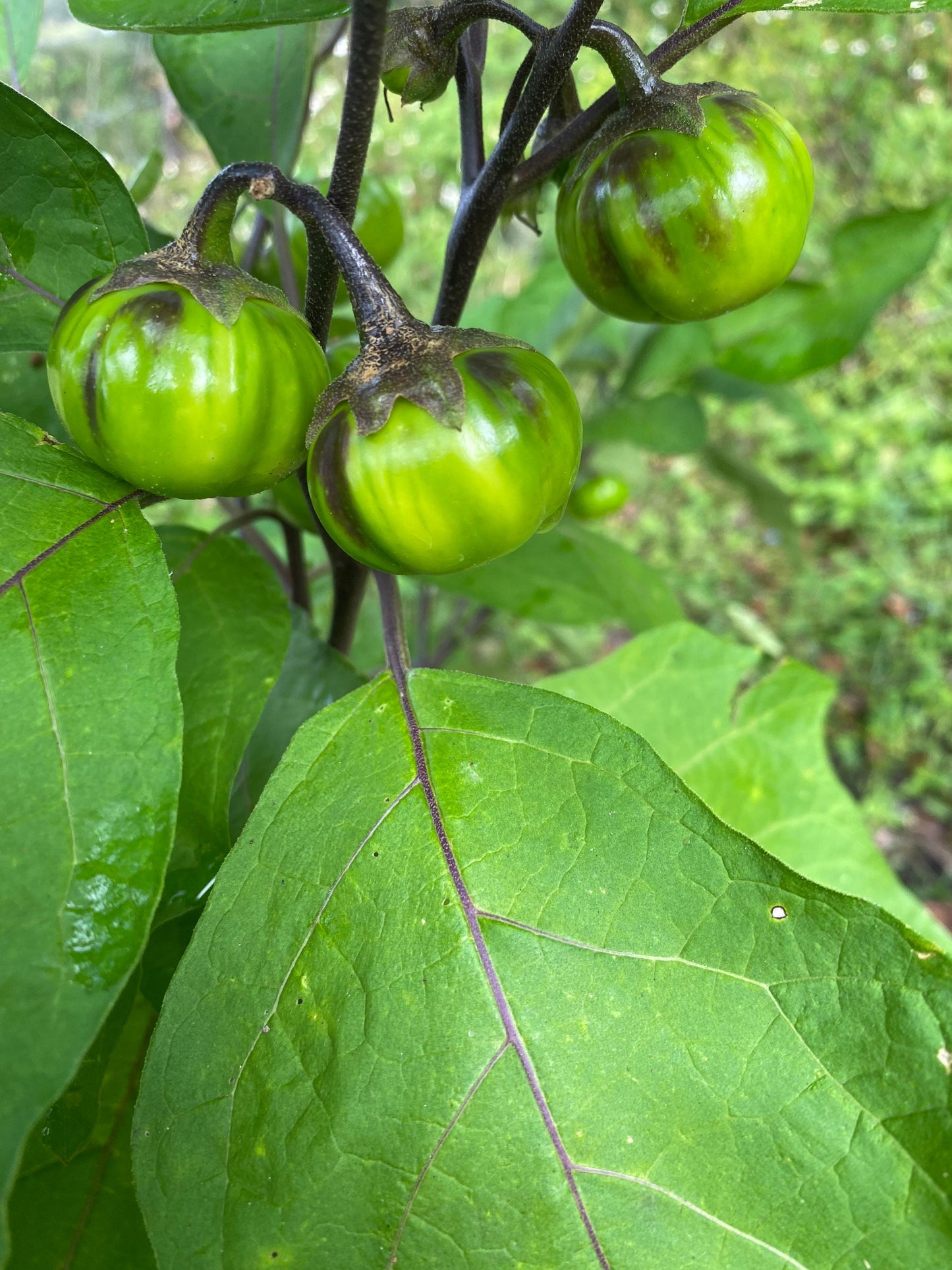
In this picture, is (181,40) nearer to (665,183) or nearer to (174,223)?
(665,183)

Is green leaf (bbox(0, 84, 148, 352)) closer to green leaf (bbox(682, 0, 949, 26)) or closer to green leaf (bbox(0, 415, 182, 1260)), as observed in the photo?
green leaf (bbox(0, 415, 182, 1260))

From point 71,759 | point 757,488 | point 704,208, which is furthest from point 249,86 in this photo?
point 757,488

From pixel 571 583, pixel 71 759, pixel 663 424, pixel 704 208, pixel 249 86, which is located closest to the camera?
pixel 71 759

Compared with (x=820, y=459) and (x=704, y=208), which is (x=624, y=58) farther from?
(x=820, y=459)

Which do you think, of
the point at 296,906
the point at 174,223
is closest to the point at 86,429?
the point at 296,906

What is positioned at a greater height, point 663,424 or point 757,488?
point 663,424

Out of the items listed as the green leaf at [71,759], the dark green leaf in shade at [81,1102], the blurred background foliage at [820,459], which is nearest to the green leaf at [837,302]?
the blurred background foliage at [820,459]

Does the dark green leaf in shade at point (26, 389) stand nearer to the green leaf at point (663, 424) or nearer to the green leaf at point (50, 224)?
the green leaf at point (50, 224)
